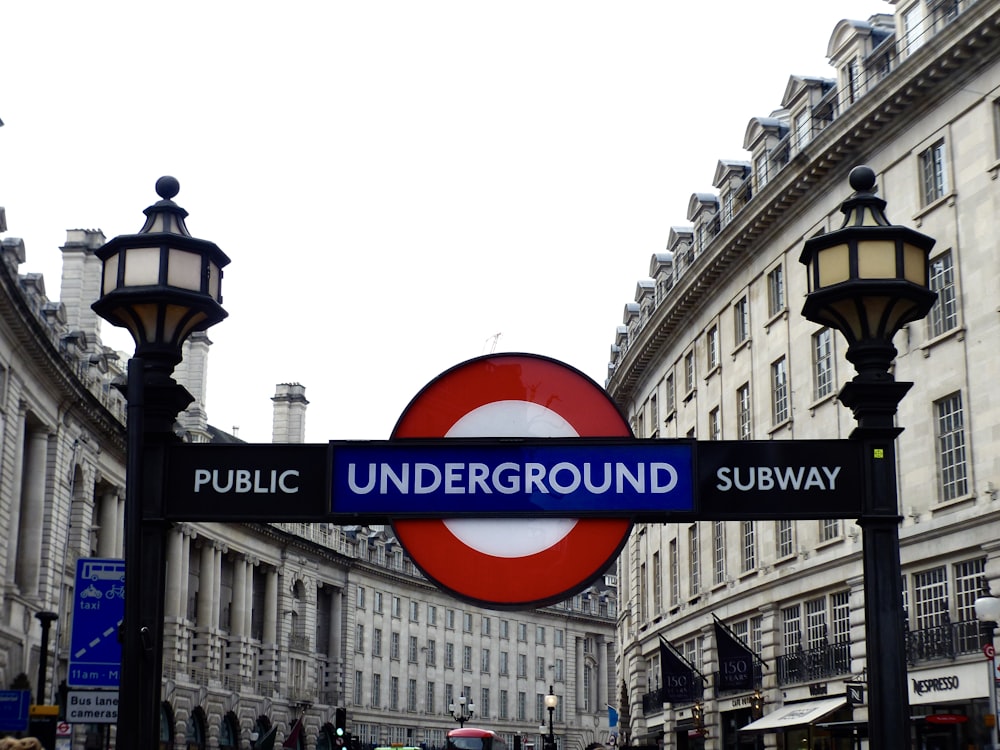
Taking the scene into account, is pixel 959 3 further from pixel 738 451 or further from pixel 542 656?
pixel 542 656

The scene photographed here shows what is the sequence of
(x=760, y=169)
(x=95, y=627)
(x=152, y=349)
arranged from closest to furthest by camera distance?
(x=152, y=349) → (x=95, y=627) → (x=760, y=169)

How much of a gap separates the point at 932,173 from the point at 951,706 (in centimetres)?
1339

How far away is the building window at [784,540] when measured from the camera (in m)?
45.0

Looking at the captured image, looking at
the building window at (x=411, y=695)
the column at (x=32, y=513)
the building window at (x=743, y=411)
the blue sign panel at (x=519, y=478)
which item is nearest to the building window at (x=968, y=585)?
the building window at (x=743, y=411)

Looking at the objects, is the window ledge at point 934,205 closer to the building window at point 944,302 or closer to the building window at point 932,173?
the building window at point 932,173

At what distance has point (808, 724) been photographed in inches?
1569

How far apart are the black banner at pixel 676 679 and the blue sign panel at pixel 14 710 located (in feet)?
78.0

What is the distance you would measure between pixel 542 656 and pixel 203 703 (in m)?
55.1

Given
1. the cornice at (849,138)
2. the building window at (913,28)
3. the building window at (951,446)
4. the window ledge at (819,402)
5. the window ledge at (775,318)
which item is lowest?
the building window at (951,446)

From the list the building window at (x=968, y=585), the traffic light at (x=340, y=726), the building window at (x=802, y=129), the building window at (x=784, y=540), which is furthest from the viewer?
the traffic light at (x=340, y=726)

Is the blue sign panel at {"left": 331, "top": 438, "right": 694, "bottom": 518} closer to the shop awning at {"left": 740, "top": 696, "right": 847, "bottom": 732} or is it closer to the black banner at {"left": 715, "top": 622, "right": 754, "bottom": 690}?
the shop awning at {"left": 740, "top": 696, "right": 847, "bottom": 732}

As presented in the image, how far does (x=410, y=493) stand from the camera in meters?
5.45

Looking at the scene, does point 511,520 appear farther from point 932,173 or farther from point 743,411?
point 743,411

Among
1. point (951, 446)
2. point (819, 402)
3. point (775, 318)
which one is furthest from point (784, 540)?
point (951, 446)
